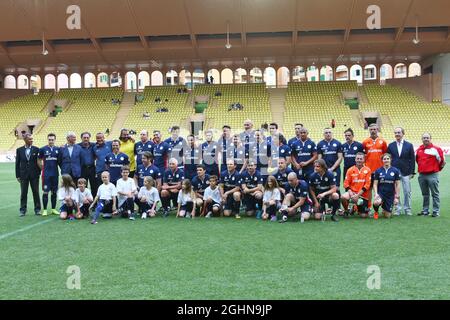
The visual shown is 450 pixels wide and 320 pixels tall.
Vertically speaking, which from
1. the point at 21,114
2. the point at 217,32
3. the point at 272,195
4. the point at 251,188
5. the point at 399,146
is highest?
the point at 217,32

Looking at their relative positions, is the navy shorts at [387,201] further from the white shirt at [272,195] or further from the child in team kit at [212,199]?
the child in team kit at [212,199]

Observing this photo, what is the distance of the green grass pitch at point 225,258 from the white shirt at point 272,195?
492 millimetres

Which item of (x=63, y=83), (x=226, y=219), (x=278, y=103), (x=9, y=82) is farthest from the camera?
(x=63, y=83)

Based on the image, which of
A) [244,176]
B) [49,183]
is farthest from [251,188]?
[49,183]

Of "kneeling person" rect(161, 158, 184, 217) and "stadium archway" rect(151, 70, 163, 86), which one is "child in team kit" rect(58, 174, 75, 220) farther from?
"stadium archway" rect(151, 70, 163, 86)

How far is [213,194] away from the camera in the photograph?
9.52 metres

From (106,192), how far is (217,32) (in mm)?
23161

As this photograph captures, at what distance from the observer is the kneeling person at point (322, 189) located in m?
8.81

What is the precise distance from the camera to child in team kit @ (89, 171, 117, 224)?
361 inches

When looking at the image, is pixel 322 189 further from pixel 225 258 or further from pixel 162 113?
pixel 162 113

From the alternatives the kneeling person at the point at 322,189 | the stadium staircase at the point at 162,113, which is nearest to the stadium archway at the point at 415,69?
the stadium staircase at the point at 162,113

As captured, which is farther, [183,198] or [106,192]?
[183,198]

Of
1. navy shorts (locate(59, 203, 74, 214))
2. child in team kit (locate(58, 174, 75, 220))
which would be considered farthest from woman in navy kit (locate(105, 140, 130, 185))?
navy shorts (locate(59, 203, 74, 214))

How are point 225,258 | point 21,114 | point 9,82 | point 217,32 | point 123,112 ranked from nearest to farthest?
point 225,258
point 217,32
point 123,112
point 21,114
point 9,82
